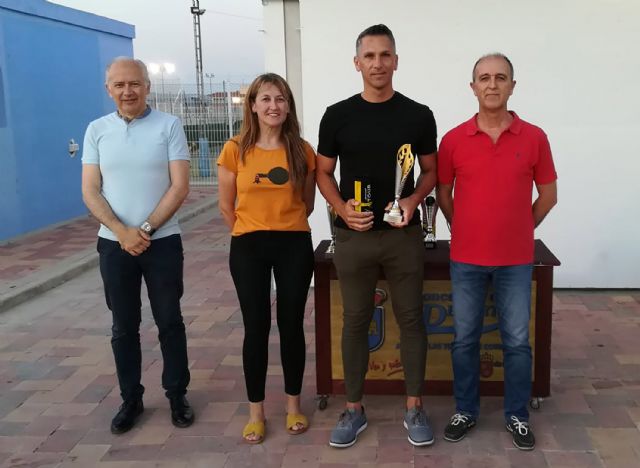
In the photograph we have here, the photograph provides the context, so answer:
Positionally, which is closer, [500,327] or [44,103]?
[500,327]

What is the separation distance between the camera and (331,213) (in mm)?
3404

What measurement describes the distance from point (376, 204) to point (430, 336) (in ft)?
3.16

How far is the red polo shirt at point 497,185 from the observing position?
2826mm

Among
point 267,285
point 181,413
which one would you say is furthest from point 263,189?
point 181,413

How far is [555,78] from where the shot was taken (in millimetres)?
5168

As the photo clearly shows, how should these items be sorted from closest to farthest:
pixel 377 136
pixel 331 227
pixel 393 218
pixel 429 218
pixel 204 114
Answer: pixel 393 218, pixel 377 136, pixel 331 227, pixel 429 218, pixel 204 114

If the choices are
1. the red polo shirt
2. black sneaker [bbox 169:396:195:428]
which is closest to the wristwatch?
black sneaker [bbox 169:396:195:428]

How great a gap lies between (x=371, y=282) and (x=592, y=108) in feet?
10.4

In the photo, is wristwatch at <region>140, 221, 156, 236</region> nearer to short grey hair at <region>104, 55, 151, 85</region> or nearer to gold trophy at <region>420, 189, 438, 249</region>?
short grey hair at <region>104, 55, 151, 85</region>

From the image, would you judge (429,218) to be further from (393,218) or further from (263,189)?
(263,189)

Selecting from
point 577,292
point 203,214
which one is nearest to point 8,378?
point 577,292

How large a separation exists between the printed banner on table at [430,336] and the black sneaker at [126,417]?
105cm

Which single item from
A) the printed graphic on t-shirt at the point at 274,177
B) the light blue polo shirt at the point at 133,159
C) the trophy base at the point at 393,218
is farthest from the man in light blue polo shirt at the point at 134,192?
the trophy base at the point at 393,218

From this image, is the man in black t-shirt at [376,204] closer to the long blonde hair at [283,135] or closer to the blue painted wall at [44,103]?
the long blonde hair at [283,135]
